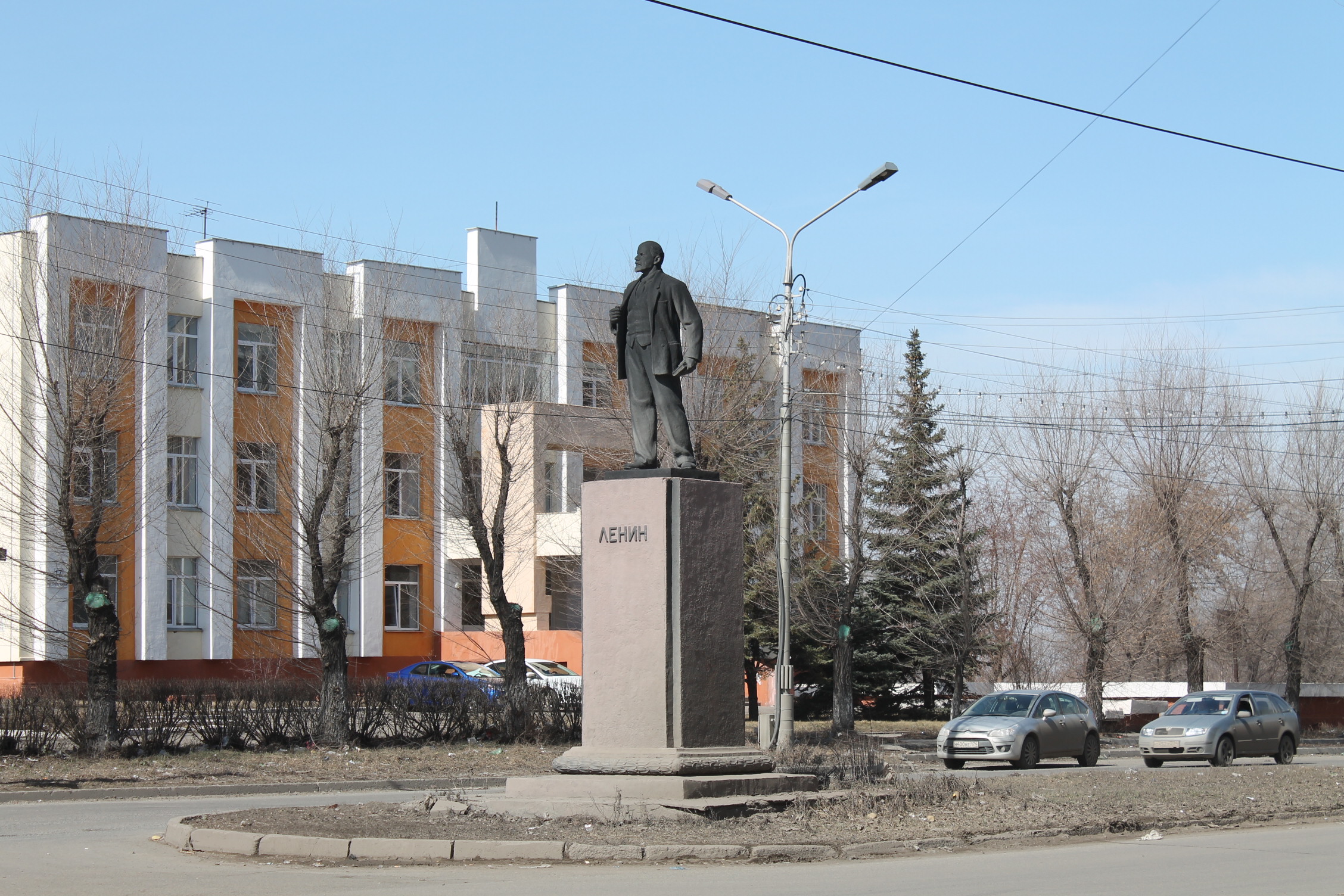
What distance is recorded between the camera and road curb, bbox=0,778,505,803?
57.3 feet

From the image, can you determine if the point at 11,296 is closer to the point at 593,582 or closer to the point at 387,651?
the point at 593,582

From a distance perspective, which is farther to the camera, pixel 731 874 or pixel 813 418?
pixel 813 418

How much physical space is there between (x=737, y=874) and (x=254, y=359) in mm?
34775

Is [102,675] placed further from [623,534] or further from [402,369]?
[402,369]

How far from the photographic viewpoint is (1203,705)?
86.5 feet

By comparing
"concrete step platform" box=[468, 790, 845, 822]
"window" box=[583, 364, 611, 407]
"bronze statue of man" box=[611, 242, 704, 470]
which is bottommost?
"concrete step platform" box=[468, 790, 845, 822]

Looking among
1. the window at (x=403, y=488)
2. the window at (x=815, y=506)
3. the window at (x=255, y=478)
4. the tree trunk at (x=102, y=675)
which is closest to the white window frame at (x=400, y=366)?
the window at (x=403, y=488)

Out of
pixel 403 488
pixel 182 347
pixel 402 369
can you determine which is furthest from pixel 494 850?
pixel 403 488

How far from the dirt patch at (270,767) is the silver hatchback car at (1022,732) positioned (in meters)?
7.45

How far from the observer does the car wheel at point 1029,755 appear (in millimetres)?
24781

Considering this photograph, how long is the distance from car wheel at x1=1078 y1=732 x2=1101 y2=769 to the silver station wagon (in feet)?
2.87

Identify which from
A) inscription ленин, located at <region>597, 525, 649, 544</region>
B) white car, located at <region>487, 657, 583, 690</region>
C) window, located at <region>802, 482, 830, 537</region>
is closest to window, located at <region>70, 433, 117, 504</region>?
inscription ленин, located at <region>597, 525, 649, 544</region>

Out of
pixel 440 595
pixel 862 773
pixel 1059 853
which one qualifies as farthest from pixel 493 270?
pixel 1059 853

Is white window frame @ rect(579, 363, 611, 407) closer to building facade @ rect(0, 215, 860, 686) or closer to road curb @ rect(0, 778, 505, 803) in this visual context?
building facade @ rect(0, 215, 860, 686)
